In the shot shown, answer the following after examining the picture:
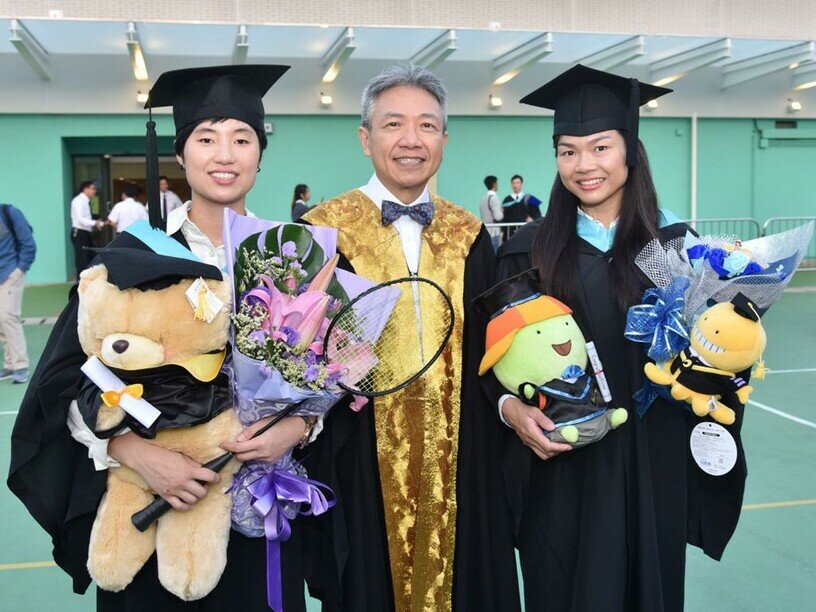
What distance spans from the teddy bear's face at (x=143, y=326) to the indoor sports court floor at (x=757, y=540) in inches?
88.4

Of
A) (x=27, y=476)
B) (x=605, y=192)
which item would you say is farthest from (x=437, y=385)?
(x=27, y=476)

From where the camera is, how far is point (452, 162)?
59.2 feet

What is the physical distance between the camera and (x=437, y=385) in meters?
2.71

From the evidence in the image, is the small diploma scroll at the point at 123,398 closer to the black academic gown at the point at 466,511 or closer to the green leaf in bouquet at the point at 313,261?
the green leaf in bouquet at the point at 313,261

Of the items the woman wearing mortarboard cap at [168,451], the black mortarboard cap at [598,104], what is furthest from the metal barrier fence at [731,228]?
the woman wearing mortarboard cap at [168,451]

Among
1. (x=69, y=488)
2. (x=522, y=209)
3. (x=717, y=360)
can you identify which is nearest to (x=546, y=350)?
(x=717, y=360)

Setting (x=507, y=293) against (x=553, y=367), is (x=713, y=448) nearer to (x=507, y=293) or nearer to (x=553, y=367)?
(x=553, y=367)

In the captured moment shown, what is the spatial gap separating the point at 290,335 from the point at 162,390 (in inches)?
14.1

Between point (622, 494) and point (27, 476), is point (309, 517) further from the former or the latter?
point (622, 494)

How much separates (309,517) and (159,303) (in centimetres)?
88

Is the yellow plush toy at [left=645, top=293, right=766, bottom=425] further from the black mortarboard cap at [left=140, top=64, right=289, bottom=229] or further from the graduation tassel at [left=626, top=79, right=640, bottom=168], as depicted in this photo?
the black mortarboard cap at [left=140, top=64, right=289, bottom=229]

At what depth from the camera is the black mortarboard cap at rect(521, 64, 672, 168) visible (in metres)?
2.64

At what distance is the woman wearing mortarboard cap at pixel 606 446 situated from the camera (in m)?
2.52

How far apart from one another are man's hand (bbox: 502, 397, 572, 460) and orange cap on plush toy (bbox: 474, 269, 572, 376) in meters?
0.15
